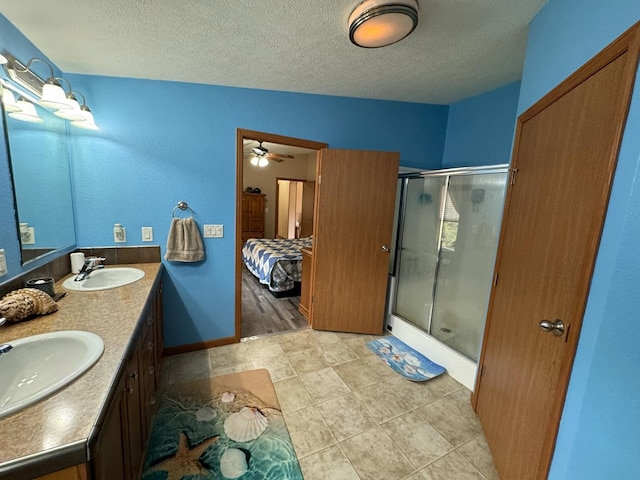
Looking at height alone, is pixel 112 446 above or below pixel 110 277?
below

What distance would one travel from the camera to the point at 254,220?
6.89 metres

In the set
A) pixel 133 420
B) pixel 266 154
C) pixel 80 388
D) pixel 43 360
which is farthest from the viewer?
pixel 266 154

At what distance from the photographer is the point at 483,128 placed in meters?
2.47

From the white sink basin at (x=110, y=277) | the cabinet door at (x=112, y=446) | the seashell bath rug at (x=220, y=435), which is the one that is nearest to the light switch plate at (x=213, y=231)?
the white sink basin at (x=110, y=277)

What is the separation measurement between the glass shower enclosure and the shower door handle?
0.83 meters

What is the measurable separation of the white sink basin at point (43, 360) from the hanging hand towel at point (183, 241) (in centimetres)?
121

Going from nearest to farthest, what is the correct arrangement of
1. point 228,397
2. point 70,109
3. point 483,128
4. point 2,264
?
1. point 2,264
2. point 70,109
3. point 228,397
4. point 483,128

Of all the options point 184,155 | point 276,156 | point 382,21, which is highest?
point 276,156

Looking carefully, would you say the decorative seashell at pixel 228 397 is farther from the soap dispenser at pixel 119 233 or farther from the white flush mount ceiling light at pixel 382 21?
the white flush mount ceiling light at pixel 382 21

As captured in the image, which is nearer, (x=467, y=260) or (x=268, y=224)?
(x=467, y=260)

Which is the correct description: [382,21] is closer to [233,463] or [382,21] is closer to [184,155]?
[184,155]

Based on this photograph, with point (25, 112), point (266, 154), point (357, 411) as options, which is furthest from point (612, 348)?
point (266, 154)

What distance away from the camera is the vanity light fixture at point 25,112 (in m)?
1.39

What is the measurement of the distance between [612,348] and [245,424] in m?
1.78
